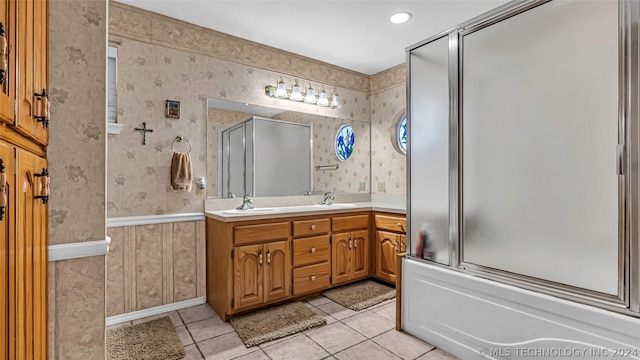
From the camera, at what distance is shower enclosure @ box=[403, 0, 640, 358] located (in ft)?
4.18

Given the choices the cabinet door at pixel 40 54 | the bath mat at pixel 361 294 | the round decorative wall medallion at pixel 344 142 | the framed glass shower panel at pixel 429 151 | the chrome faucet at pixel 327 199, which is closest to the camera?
the cabinet door at pixel 40 54

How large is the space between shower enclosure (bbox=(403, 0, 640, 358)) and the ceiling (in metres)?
0.77

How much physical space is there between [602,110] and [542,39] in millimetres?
445

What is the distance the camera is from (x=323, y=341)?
2100 millimetres

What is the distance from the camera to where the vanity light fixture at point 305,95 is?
322 centimetres

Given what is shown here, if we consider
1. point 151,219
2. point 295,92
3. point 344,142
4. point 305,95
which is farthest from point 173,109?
point 344,142

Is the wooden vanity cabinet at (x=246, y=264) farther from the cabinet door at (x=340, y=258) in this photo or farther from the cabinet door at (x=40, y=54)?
the cabinet door at (x=40, y=54)

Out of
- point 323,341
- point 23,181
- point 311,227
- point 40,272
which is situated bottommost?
point 323,341

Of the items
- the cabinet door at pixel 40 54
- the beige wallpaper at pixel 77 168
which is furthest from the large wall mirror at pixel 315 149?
the cabinet door at pixel 40 54

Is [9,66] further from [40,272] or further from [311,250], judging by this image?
[311,250]

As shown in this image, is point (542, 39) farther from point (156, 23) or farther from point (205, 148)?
point (156, 23)

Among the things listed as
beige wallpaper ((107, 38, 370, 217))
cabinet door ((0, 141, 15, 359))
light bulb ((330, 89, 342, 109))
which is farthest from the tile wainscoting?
light bulb ((330, 89, 342, 109))

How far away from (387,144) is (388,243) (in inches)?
53.9

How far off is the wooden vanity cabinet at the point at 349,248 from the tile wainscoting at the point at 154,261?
1.23 metres
